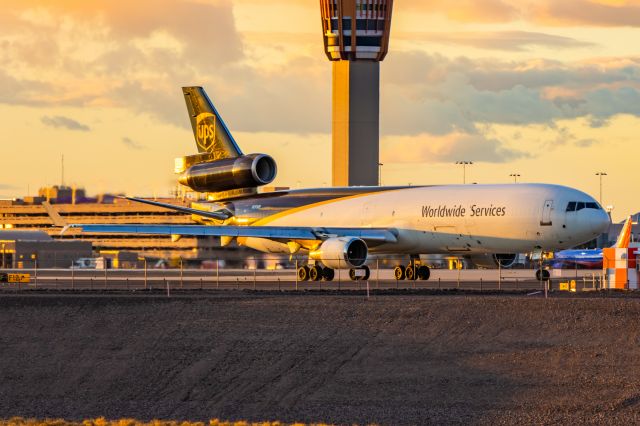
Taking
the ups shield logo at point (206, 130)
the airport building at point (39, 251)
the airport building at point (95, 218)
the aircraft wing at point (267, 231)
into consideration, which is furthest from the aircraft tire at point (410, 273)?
the airport building at point (95, 218)

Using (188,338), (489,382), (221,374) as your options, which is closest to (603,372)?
(489,382)

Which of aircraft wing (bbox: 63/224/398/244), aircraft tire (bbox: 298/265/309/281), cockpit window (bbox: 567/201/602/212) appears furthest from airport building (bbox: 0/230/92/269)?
cockpit window (bbox: 567/201/602/212)

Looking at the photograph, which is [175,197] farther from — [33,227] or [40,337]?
[40,337]

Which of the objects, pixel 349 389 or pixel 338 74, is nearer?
pixel 349 389

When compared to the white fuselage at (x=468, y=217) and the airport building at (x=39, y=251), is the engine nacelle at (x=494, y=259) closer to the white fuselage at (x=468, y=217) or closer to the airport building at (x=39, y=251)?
the white fuselage at (x=468, y=217)

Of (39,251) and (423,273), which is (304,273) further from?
(39,251)

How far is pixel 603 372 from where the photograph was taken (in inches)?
1178

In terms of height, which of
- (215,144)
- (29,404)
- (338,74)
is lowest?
(29,404)

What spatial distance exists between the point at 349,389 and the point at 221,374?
3.77m

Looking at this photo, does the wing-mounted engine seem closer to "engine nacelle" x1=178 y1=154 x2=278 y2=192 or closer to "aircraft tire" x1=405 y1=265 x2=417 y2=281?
"engine nacelle" x1=178 y1=154 x2=278 y2=192

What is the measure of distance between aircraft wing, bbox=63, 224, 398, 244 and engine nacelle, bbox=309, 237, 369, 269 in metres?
2.03

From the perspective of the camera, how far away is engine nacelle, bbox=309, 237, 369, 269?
190 ft

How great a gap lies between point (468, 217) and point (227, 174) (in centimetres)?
1665

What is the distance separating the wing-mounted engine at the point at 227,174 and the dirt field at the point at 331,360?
2858 centimetres
